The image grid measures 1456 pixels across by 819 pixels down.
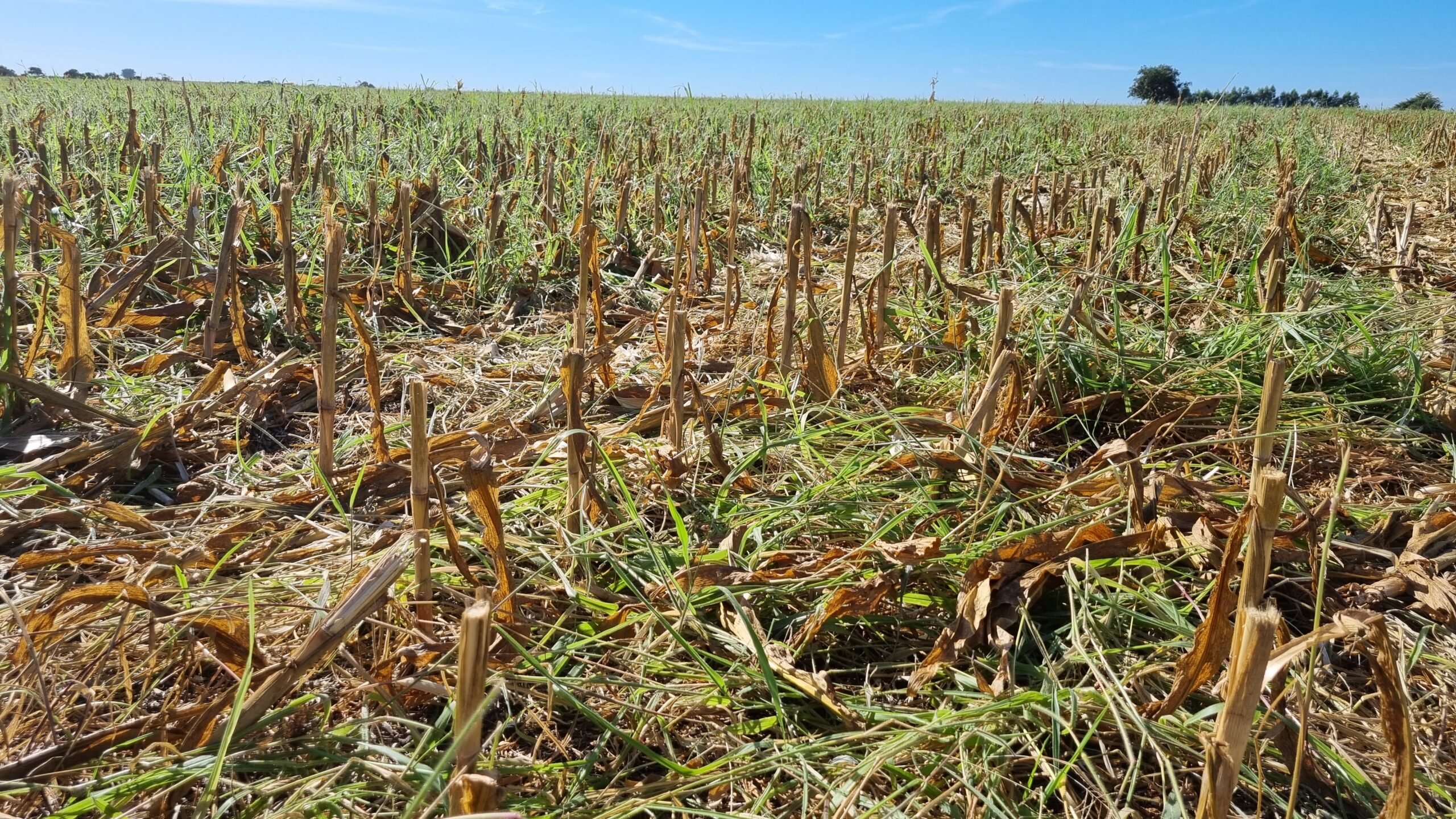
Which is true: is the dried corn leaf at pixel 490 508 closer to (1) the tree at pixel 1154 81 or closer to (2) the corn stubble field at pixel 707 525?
(2) the corn stubble field at pixel 707 525

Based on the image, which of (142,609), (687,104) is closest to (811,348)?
(142,609)

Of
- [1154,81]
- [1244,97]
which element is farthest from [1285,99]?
[1154,81]

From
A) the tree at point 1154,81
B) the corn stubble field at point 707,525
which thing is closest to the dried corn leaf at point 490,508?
the corn stubble field at point 707,525

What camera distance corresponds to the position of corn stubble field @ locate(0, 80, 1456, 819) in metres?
1.13

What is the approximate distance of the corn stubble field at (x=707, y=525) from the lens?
1.13 meters

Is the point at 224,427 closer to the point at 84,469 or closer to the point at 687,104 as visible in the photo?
the point at 84,469

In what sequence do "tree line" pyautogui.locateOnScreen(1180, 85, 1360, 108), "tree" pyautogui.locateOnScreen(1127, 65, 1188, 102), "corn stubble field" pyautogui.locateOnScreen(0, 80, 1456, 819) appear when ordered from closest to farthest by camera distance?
"corn stubble field" pyautogui.locateOnScreen(0, 80, 1456, 819), "tree line" pyautogui.locateOnScreen(1180, 85, 1360, 108), "tree" pyautogui.locateOnScreen(1127, 65, 1188, 102)

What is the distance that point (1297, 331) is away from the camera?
243 centimetres

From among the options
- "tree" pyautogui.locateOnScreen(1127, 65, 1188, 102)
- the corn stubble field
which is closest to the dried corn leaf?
the corn stubble field

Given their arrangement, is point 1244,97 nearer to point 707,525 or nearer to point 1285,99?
point 1285,99

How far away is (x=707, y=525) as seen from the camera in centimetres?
176

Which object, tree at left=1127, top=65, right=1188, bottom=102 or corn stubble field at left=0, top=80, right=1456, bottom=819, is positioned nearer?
corn stubble field at left=0, top=80, right=1456, bottom=819

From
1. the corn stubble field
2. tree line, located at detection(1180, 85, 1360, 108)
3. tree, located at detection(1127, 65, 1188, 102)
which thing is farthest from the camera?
tree, located at detection(1127, 65, 1188, 102)

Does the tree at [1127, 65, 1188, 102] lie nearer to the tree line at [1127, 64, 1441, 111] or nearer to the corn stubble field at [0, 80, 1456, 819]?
the tree line at [1127, 64, 1441, 111]
